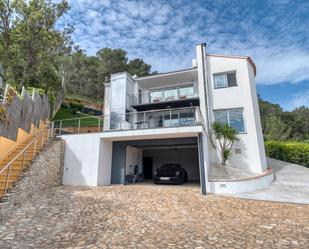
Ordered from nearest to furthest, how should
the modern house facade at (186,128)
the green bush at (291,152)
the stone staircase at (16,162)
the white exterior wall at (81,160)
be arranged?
the stone staircase at (16,162) → the modern house facade at (186,128) → the white exterior wall at (81,160) → the green bush at (291,152)

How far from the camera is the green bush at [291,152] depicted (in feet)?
53.6

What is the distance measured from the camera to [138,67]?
34.6m

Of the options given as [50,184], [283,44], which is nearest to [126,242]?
[50,184]

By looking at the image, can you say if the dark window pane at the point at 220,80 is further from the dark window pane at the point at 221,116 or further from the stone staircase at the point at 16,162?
the stone staircase at the point at 16,162

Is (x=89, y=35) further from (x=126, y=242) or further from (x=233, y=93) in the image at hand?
(x=126, y=242)

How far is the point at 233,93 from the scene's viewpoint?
14227 millimetres

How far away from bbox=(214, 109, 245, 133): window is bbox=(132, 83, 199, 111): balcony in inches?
88.9

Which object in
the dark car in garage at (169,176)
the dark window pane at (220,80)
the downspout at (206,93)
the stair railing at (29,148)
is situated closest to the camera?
the stair railing at (29,148)

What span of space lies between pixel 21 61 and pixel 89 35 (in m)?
7.36

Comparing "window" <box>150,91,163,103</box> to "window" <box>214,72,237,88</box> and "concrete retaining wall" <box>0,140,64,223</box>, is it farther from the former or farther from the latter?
"concrete retaining wall" <box>0,140,64,223</box>

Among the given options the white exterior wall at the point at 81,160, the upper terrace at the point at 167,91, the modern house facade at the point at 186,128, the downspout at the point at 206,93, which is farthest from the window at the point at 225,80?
the white exterior wall at the point at 81,160

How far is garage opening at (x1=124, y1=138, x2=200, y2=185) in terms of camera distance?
1309 cm

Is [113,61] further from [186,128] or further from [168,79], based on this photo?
[186,128]

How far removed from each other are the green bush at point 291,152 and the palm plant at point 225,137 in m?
7.76
